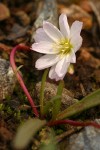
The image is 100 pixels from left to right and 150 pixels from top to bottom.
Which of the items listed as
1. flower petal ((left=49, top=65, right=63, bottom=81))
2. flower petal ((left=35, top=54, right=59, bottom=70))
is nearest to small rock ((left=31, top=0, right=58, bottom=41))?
flower petal ((left=35, top=54, right=59, bottom=70))

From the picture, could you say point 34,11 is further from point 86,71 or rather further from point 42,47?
point 42,47

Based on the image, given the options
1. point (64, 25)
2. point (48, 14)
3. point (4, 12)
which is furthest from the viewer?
point (4, 12)

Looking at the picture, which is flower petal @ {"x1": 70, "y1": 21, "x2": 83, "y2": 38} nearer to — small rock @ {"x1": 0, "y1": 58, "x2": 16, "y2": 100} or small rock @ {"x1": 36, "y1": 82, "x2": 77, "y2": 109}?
small rock @ {"x1": 36, "y1": 82, "x2": 77, "y2": 109}

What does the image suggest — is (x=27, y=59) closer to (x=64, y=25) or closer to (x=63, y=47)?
(x=63, y=47)

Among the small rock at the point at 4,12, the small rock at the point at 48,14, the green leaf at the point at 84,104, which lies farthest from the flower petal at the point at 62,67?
the small rock at the point at 4,12

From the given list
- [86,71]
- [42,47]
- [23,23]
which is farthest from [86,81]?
[23,23]

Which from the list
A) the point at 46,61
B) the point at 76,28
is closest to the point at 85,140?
the point at 46,61
